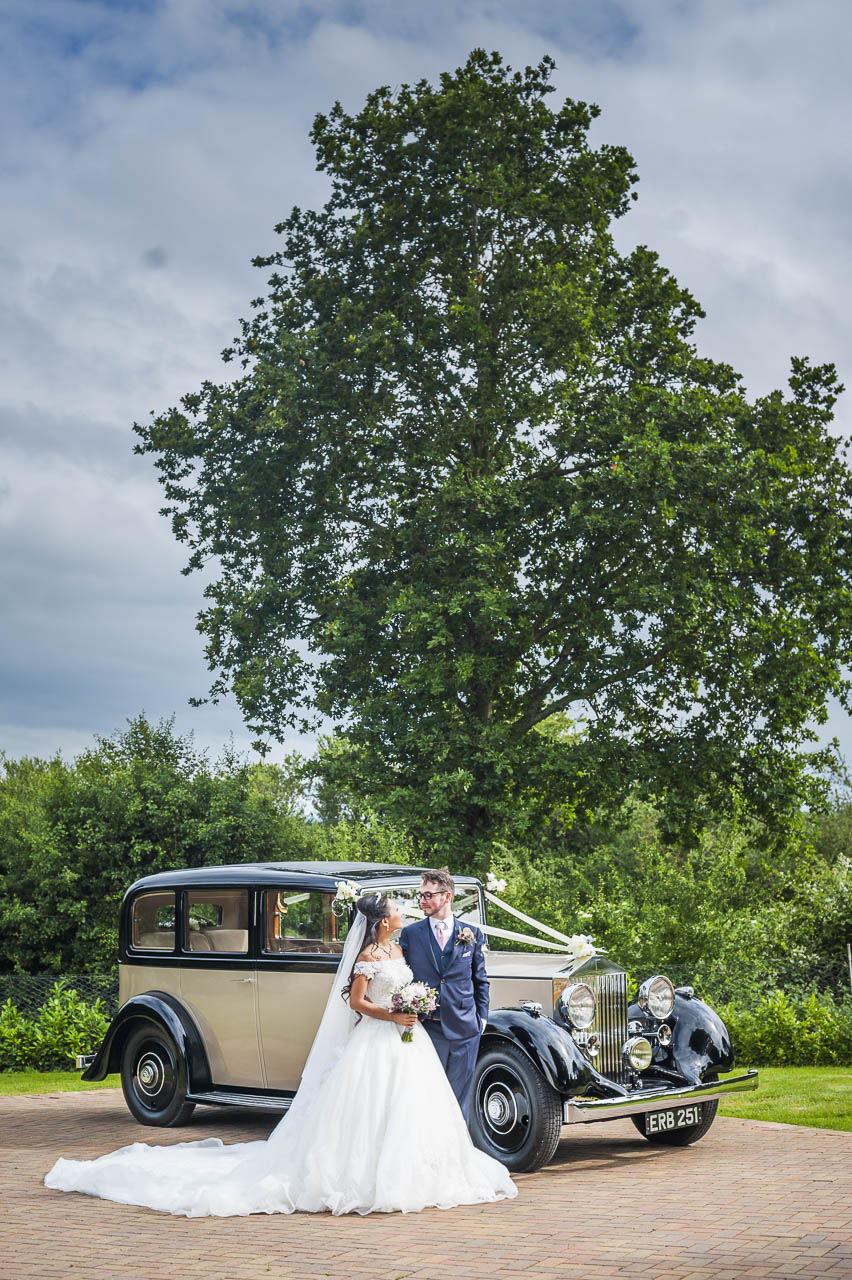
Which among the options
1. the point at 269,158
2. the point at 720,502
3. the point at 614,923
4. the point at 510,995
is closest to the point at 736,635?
the point at 720,502

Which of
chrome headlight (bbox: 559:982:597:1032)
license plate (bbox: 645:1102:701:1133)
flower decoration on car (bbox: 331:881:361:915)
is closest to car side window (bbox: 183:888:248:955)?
flower decoration on car (bbox: 331:881:361:915)

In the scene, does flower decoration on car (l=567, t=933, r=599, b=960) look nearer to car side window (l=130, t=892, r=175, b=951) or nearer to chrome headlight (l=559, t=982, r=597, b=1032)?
chrome headlight (l=559, t=982, r=597, b=1032)

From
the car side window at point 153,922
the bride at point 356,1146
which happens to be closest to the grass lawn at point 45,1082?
the car side window at point 153,922

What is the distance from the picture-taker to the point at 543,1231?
6.48 metres

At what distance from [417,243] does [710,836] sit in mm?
12790

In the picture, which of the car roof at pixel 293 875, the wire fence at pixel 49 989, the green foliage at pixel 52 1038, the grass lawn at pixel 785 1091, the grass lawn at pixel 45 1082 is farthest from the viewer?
the wire fence at pixel 49 989

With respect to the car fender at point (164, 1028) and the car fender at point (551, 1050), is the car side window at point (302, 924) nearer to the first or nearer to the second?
the car fender at point (164, 1028)

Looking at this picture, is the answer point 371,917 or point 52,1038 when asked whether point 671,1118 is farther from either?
point 52,1038

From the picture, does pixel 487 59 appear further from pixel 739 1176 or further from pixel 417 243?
pixel 739 1176

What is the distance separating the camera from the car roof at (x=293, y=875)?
9.73m

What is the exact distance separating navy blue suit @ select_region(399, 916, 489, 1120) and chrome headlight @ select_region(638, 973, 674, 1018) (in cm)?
193

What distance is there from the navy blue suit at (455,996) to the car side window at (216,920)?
7.73 feet

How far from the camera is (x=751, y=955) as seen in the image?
1919 cm

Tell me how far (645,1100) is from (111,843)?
16341 millimetres
